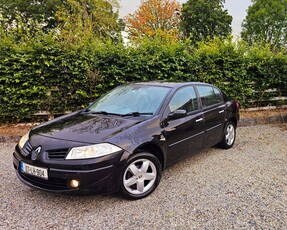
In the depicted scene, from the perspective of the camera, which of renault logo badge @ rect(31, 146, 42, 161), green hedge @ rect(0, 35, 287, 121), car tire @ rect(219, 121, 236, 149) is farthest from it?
green hedge @ rect(0, 35, 287, 121)

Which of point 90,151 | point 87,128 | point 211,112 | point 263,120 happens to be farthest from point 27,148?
point 263,120

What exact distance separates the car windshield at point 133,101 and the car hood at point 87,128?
0.22m

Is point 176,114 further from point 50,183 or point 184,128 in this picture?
point 50,183

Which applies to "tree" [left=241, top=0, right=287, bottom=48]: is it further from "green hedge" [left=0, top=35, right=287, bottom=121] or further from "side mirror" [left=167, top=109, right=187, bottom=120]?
"side mirror" [left=167, top=109, right=187, bottom=120]

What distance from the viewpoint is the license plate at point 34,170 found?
7.90ft

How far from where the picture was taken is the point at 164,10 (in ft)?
76.5

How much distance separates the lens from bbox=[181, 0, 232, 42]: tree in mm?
26234

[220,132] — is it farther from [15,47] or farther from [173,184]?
[15,47]

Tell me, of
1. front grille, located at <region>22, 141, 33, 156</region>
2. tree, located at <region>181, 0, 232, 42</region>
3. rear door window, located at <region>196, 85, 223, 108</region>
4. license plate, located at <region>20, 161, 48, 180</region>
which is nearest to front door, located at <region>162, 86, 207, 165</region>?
rear door window, located at <region>196, 85, 223, 108</region>

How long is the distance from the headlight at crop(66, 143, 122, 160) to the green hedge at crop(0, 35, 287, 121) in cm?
364

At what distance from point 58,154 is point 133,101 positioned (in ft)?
4.53

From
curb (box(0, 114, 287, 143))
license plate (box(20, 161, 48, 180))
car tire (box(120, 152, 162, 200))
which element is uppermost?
license plate (box(20, 161, 48, 180))

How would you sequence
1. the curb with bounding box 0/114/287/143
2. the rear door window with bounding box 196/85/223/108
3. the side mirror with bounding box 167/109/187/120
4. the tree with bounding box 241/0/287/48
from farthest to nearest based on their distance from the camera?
the tree with bounding box 241/0/287/48, the curb with bounding box 0/114/287/143, the rear door window with bounding box 196/85/223/108, the side mirror with bounding box 167/109/187/120

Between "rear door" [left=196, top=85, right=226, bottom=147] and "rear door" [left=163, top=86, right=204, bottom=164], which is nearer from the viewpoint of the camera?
"rear door" [left=163, top=86, right=204, bottom=164]
